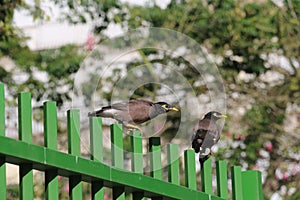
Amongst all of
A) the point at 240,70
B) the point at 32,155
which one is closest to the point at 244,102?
the point at 240,70

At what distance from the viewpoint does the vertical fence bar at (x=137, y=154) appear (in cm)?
347

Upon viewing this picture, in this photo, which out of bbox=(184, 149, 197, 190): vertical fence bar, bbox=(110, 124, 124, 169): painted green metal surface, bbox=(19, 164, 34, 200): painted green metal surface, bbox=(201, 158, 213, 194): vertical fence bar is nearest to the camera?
bbox=(19, 164, 34, 200): painted green metal surface

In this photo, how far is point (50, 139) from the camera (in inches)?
127

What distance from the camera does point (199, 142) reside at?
13.2 feet

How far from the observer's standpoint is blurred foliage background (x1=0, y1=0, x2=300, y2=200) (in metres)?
9.59

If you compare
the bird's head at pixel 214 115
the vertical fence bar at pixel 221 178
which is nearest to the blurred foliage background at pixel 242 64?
the bird's head at pixel 214 115

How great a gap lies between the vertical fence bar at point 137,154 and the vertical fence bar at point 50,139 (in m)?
0.32

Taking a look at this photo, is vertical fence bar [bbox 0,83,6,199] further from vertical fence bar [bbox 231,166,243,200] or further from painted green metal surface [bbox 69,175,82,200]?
vertical fence bar [bbox 231,166,243,200]

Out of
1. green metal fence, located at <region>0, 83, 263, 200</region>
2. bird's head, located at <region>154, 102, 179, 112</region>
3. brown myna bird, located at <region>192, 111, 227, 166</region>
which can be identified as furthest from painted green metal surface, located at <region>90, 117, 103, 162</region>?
brown myna bird, located at <region>192, 111, 227, 166</region>

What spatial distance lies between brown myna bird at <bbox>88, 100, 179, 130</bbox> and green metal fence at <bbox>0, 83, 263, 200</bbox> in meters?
0.12

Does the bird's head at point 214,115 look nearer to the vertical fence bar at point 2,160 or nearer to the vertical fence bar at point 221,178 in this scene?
the vertical fence bar at point 221,178

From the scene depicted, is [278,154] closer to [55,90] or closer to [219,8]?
[219,8]

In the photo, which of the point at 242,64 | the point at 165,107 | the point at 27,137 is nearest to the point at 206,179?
the point at 165,107

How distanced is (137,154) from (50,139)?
35cm
